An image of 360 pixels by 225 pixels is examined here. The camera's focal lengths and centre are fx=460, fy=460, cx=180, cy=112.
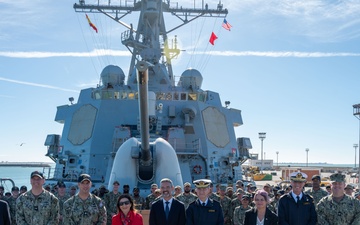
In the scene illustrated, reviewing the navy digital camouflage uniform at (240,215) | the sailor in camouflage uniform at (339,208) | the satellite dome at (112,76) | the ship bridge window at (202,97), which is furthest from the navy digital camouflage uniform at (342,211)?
the satellite dome at (112,76)

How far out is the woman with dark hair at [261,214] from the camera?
15.1 feet

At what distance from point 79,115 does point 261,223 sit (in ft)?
39.8

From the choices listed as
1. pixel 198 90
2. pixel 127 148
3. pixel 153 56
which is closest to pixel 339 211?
pixel 127 148

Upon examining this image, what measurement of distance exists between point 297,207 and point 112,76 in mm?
12214

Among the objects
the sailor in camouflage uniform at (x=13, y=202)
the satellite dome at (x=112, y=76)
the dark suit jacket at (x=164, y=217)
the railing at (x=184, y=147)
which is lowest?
the sailor in camouflage uniform at (x=13, y=202)

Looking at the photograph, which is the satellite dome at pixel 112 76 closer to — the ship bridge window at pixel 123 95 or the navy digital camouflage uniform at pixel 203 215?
the ship bridge window at pixel 123 95

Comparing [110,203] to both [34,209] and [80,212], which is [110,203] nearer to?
[80,212]

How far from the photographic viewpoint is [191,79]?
54.9 feet

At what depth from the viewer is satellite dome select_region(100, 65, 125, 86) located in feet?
53.8

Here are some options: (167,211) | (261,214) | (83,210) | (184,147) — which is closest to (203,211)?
(167,211)

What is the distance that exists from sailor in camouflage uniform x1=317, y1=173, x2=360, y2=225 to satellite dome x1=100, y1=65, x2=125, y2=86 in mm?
11955

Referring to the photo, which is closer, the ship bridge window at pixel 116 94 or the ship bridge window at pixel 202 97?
the ship bridge window at pixel 116 94

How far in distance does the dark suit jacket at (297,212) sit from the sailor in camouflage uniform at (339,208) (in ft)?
0.67

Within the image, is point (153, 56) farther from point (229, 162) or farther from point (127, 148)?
point (127, 148)
